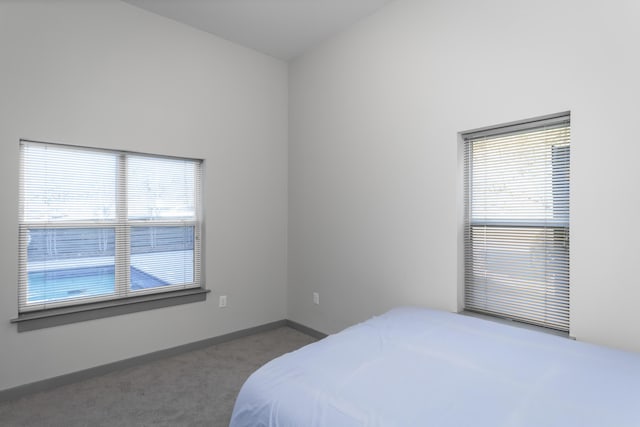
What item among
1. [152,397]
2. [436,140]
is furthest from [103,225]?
[436,140]

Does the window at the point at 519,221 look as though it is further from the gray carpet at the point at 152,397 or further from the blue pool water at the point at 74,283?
the blue pool water at the point at 74,283

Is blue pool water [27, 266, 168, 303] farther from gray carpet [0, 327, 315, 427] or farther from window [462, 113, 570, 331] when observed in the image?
window [462, 113, 570, 331]

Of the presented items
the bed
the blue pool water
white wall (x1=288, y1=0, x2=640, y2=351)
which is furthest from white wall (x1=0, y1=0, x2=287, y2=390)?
the bed

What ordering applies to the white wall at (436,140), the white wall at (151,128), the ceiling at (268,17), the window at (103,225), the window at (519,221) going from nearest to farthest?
1. the white wall at (436,140)
2. the window at (519,221)
3. the white wall at (151,128)
4. the window at (103,225)
5. the ceiling at (268,17)

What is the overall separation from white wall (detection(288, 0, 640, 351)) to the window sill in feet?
3.94

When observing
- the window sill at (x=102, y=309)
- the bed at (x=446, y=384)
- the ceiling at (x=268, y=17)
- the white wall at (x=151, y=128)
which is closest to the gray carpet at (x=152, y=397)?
the white wall at (x=151, y=128)

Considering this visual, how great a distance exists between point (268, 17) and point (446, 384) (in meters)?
3.15

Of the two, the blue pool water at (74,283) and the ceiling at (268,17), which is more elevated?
the ceiling at (268,17)

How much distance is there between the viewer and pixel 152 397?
241 centimetres

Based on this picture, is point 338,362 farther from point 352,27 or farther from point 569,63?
point 352,27

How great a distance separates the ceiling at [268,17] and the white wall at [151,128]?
157 millimetres

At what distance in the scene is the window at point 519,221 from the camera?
6.88 feet

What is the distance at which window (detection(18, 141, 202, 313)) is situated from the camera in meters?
2.53

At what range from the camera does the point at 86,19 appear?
266cm
